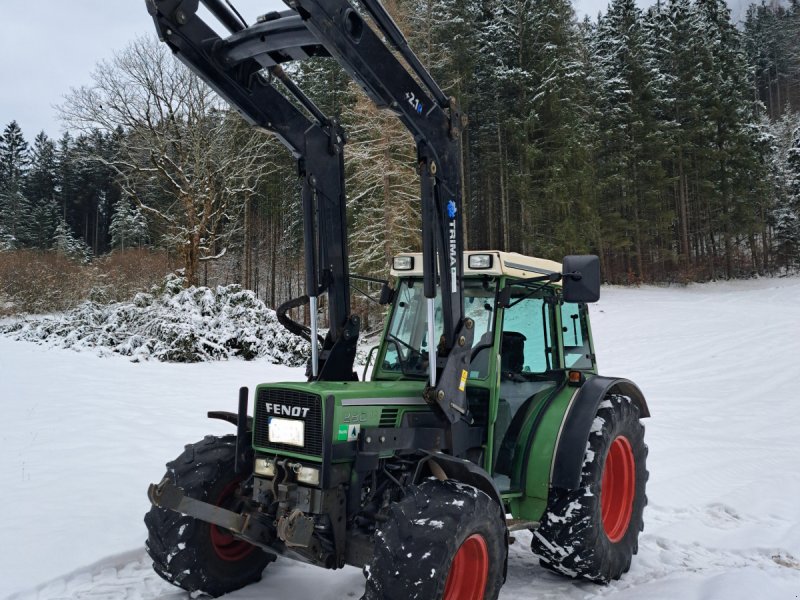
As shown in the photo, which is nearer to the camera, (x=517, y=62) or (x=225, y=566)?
(x=225, y=566)

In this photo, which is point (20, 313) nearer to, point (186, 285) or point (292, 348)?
point (186, 285)

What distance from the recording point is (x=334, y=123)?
183 inches

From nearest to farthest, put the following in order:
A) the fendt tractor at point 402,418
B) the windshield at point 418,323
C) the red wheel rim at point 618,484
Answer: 1. the fendt tractor at point 402,418
2. the windshield at point 418,323
3. the red wheel rim at point 618,484

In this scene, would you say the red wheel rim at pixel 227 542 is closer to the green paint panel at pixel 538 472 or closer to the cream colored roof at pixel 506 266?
the green paint panel at pixel 538 472

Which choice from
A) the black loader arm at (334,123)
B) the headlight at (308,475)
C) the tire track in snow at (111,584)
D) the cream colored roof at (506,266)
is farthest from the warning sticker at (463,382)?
the tire track in snow at (111,584)

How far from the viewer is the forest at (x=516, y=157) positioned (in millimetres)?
21000

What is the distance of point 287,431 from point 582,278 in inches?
81.5

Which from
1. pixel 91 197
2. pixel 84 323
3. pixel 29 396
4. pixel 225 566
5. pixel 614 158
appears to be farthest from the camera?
pixel 91 197

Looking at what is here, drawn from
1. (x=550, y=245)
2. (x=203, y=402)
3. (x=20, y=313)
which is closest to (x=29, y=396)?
(x=203, y=402)

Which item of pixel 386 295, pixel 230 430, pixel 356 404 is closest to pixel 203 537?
pixel 356 404

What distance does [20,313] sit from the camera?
23.1 m

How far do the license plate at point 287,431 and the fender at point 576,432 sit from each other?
1.82 meters

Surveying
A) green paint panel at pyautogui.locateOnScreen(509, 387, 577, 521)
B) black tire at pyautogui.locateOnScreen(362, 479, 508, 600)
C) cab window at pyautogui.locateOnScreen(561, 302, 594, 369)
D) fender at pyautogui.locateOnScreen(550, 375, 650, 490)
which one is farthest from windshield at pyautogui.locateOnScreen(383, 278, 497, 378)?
black tire at pyautogui.locateOnScreen(362, 479, 508, 600)

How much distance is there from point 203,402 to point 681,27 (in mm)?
35093
